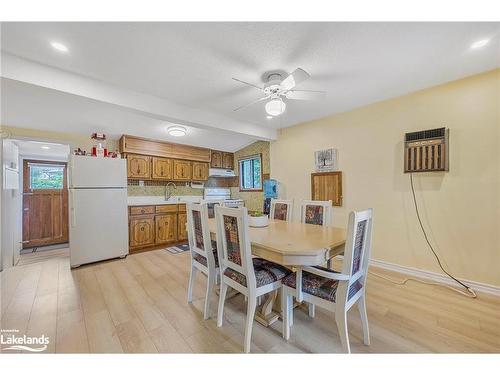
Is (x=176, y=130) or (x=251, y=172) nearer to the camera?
(x=176, y=130)

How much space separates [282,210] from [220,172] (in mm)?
2855

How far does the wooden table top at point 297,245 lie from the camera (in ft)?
4.30

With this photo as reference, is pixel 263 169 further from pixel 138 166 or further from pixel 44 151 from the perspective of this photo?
pixel 44 151

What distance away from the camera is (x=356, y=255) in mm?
1425

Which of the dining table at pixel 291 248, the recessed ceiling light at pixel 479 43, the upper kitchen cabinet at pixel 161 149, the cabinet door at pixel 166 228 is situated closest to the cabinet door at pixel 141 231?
the cabinet door at pixel 166 228

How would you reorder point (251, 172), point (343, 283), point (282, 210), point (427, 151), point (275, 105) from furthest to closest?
1. point (251, 172)
2. point (282, 210)
3. point (427, 151)
4. point (275, 105)
5. point (343, 283)

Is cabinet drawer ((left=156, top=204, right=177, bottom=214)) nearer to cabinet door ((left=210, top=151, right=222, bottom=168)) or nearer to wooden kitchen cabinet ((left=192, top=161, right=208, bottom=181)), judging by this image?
wooden kitchen cabinet ((left=192, top=161, right=208, bottom=181))

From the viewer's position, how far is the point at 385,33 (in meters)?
1.57

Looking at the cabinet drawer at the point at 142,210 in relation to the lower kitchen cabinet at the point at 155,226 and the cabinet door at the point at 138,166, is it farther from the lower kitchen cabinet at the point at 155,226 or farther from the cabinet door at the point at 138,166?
the cabinet door at the point at 138,166

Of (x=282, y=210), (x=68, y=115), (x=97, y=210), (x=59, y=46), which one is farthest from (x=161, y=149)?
(x=282, y=210)

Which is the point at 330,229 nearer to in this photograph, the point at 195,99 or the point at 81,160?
the point at 195,99

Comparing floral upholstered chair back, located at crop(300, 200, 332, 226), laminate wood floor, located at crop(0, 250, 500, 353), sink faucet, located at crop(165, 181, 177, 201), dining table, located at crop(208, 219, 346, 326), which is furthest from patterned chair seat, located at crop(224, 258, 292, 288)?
sink faucet, located at crop(165, 181, 177, 201)

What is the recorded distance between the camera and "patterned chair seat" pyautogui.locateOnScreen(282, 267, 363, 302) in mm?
1383
